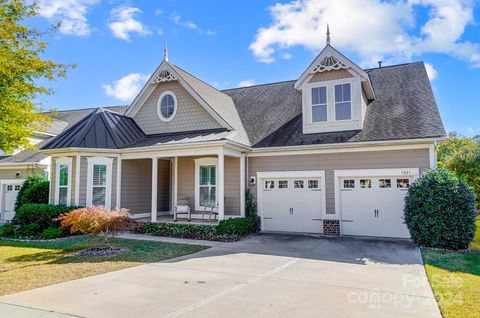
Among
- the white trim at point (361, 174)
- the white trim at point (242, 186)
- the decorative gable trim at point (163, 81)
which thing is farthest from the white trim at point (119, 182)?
the white trim at point (361, 174)

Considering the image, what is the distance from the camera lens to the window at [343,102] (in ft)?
43.1

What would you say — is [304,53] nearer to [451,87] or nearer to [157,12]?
[157,12]

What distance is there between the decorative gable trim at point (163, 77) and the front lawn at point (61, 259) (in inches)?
289

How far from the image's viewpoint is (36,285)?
650cm

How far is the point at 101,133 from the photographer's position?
14812mm

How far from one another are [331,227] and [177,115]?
825cm

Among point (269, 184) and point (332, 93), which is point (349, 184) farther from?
point (332, 93)

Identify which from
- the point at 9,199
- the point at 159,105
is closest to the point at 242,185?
the point at 159,105

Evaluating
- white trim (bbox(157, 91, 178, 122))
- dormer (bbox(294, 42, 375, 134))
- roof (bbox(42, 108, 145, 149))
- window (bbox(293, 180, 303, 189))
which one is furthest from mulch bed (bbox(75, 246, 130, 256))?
dormer (bbox(294, 42, 375, 134))

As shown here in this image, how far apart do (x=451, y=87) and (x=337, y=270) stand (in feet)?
47.6

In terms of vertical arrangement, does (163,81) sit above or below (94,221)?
above

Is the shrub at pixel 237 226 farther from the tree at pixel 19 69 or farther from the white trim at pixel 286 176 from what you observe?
the tree at pixel 19 69

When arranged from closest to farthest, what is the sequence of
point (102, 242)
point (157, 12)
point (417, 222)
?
point (417, 222) < point (102, 242) < point (157, 12)

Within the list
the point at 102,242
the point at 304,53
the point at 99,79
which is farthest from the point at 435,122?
the point at 99,79
